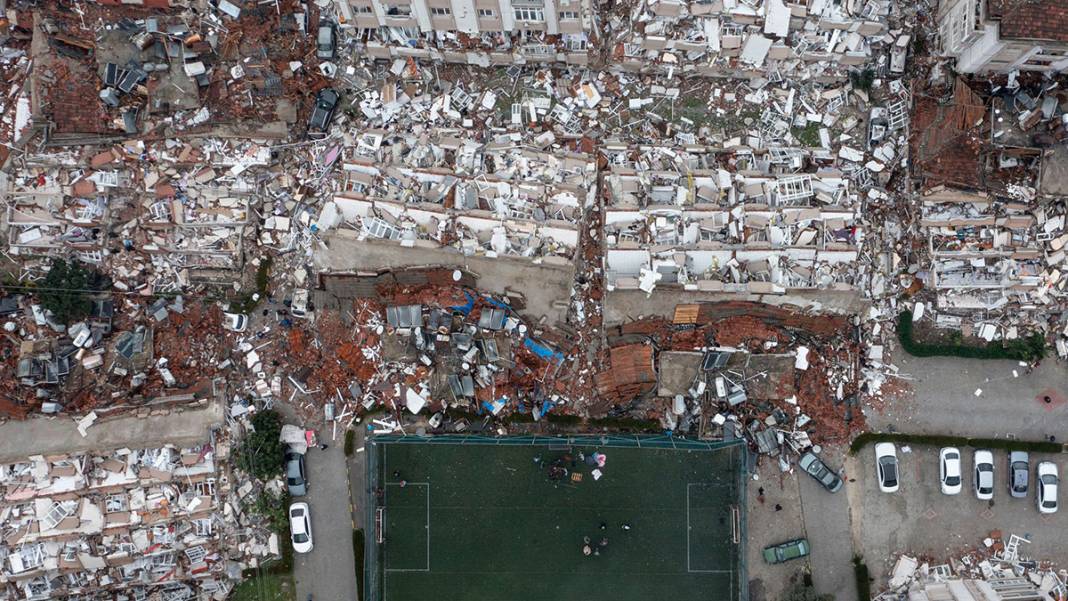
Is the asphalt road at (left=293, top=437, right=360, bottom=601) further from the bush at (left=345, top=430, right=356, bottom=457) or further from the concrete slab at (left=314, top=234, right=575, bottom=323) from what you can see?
the concrete slab at (left=314, top=234, right=575, bottom=323)

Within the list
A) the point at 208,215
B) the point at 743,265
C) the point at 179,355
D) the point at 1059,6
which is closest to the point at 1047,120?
the point at 1059,6

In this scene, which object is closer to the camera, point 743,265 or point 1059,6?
point 1059,6

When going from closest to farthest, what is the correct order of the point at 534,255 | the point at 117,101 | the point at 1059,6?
the point at 1059,6 → the point at 534,255 → the point at 117,101

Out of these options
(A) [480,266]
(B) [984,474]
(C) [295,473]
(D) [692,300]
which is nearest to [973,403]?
(B) [984,474]

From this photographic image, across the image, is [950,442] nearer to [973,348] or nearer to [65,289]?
[973,348]

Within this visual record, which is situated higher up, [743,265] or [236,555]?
[743,265]

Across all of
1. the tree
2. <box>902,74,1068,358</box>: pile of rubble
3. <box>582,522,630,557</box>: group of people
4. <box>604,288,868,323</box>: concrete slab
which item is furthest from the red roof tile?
the tree

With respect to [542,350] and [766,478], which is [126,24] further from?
[766,478]
